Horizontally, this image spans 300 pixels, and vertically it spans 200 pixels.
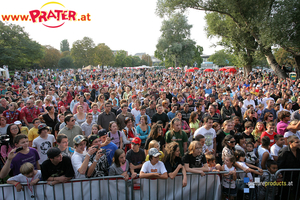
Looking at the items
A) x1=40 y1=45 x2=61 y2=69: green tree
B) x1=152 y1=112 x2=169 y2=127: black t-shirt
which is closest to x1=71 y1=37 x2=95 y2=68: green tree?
x1=40 y1=45 x2=61 y2=69: green tree

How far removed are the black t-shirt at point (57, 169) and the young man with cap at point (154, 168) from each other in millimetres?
1210

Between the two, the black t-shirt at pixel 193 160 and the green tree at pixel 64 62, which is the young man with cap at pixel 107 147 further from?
the green tree at pixel 64 62

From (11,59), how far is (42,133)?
35.7 m

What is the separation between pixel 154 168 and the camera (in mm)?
3250

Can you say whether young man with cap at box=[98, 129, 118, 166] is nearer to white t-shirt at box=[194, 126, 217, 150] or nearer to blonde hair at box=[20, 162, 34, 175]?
blonde hair at box=[20, 162, 34, 175]

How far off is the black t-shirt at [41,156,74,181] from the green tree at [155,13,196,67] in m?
47.5

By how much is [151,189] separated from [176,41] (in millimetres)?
49421

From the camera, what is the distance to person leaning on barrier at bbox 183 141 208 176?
3.40m

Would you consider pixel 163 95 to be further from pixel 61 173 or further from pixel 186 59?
pixel 186 59

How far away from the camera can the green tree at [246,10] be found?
16.1 metres

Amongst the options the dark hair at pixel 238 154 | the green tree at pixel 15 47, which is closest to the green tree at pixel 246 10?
the dark hair at pixel 238 154

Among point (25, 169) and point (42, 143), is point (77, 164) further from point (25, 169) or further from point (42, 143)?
point (42, 143)

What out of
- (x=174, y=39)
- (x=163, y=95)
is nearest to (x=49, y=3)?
(x=163, y=95)

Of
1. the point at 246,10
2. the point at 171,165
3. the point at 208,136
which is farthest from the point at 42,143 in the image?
the point at 246,10
